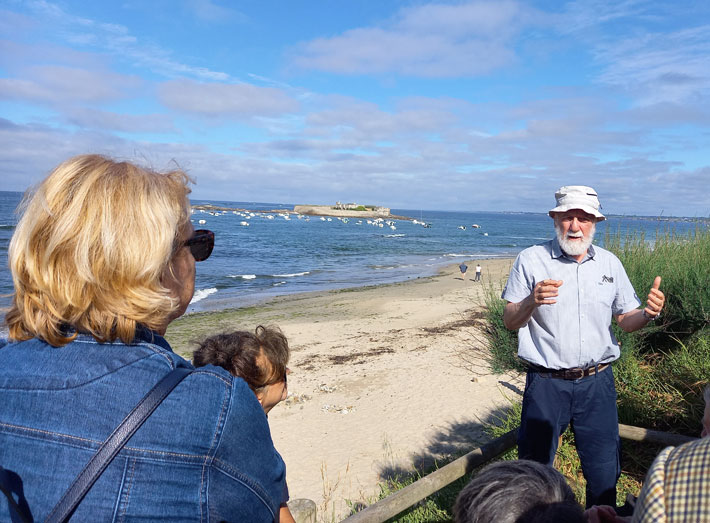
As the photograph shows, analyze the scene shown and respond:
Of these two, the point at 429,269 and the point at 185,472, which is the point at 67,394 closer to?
the point at 185,472

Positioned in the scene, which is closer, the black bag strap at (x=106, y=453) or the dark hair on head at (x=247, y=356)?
the black bag strap at (x=106, y=453)

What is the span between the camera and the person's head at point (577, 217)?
3312 millimetres

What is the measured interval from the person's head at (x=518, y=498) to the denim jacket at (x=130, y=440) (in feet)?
2.52

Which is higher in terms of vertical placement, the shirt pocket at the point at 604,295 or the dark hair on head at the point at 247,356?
the shirt pocket at the point at 604,295

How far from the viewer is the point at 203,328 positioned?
14.6 m

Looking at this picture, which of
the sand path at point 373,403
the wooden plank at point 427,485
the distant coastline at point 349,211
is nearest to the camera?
the wooden plank at point 427,485

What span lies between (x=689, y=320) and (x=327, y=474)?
416 centimetres

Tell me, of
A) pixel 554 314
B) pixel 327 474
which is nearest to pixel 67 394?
pixel 554 314

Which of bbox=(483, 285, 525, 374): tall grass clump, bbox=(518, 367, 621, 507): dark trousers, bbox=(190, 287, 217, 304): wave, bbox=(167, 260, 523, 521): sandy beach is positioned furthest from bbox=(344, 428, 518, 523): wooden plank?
bbox=(190, 287, 217, 304): wave

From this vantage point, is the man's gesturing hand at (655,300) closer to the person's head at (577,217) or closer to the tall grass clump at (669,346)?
the person's head at (577,217)

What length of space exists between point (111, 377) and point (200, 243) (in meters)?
0.49

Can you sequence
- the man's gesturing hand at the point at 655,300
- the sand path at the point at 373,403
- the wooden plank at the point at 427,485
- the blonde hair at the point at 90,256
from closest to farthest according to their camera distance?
1. the blonde hair at the point at 90,256
2. the wooden plank at the point at 427,485
3. the man's gesturing hand at the point at 655,300
4. the sand path at the point at 373,403

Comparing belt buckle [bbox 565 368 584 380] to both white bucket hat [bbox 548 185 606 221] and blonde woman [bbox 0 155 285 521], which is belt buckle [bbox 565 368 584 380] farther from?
blonde woman [bbox 0 155 285 521]

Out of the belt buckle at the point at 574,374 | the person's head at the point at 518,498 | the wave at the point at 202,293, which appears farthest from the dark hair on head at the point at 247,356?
the wave at the point at 202,293
